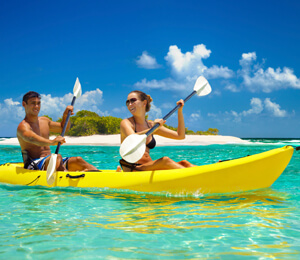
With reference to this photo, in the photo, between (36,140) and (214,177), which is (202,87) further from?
(36,140)

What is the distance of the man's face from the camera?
4094mm

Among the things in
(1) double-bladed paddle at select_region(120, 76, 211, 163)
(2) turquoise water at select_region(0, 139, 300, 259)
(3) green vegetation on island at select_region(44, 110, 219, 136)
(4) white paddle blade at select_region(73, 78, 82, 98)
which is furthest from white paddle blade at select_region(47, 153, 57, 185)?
(3) green vegetation on island at select_region(44, 110, 219, 136)

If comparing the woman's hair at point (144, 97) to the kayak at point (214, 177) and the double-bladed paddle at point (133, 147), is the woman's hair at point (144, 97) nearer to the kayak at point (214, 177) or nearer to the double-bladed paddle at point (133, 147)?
the double-bladed paddle at point (133, 147)

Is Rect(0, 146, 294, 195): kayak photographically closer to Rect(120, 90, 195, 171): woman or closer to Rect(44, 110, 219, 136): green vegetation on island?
Rect(120, 90, 195, 171): woman

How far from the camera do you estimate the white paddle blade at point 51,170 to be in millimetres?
3953

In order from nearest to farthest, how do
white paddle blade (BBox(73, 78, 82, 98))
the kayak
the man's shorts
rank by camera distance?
1. the kayak
2. the man's shorts
3. white paddle blade (BBox(73, 78, 82, 98))

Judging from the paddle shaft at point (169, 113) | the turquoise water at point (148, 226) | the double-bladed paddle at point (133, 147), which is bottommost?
the turquoise water at point (148, 226)

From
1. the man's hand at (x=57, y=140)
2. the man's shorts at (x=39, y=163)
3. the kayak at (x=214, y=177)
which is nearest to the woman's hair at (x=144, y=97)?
the kayak at (x=214, y=177)

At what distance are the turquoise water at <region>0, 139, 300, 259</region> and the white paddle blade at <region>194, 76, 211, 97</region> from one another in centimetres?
164

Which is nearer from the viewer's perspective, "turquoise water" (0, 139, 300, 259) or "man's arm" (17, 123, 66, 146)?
"turquoise water" (0, 139, 300, 259)

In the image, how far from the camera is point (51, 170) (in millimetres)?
3990

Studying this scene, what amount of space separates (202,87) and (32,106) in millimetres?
2398

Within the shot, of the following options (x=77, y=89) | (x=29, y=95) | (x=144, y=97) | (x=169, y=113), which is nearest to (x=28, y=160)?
(x=29, y=95)

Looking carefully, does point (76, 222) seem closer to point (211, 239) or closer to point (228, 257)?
point (211, 239)
